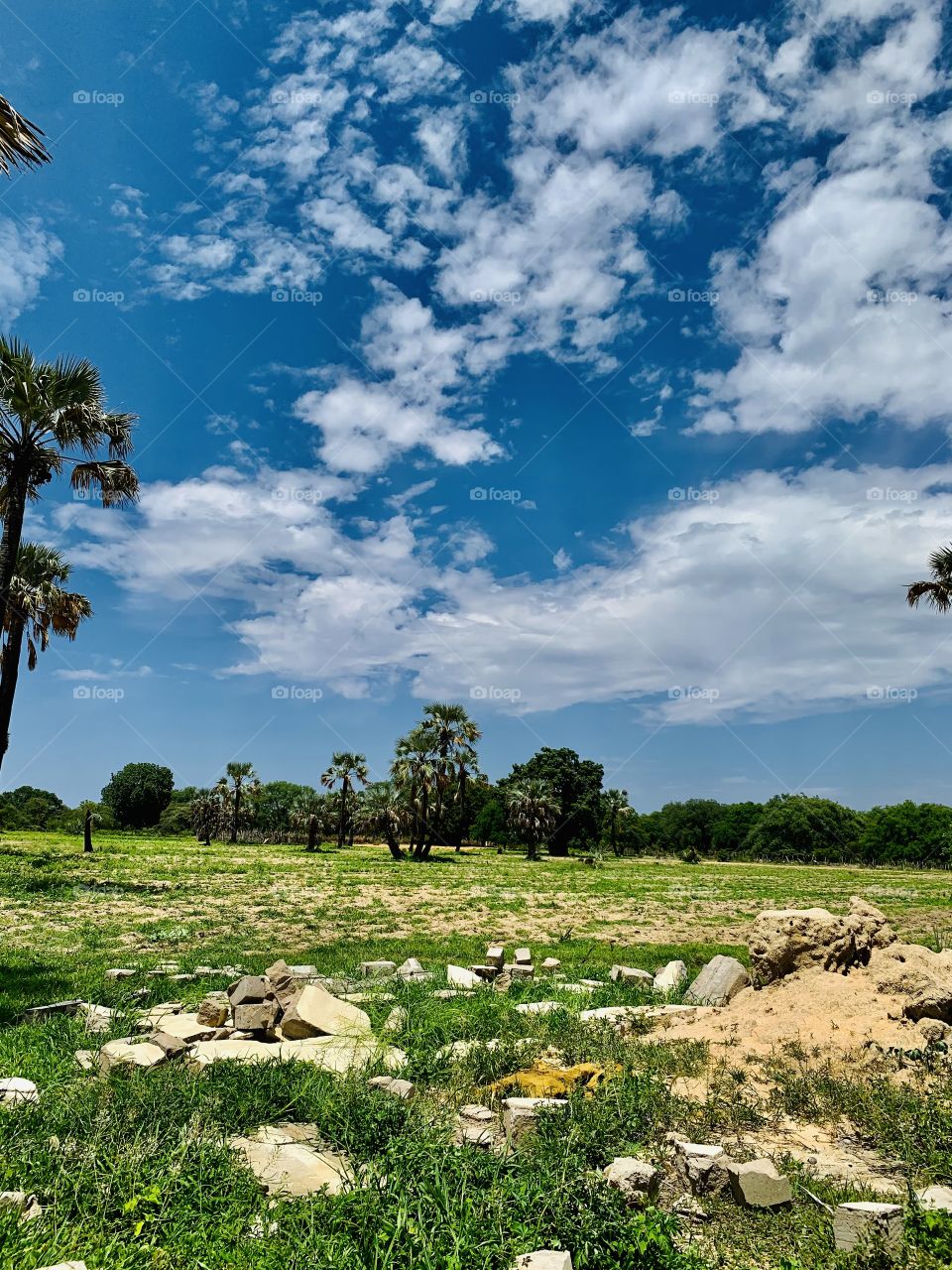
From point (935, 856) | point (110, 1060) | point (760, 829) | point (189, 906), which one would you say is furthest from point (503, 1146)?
point (760, 829)

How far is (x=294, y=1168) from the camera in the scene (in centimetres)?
514

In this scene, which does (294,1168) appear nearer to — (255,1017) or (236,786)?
(255,1017)

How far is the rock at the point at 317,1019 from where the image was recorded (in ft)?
29.0

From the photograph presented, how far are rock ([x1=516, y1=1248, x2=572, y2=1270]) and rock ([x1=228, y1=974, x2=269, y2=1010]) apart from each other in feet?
20.6

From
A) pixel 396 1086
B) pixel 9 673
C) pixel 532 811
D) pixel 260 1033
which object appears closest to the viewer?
pixel 396 1086

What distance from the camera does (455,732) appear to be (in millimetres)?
59625

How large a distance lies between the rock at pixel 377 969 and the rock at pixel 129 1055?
602 centimetres

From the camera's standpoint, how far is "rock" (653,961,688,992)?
1202cm

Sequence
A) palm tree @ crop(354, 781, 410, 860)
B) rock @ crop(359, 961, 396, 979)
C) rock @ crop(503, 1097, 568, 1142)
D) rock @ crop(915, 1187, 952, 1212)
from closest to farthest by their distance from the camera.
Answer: rock @ crop(915, 1187, 952, 1212) < rock @ crop(503, 1097, 568, 1142) < rock @ crop(359, 961, 396, 979) < palm tree @ crop(354, 781, 410, 860)

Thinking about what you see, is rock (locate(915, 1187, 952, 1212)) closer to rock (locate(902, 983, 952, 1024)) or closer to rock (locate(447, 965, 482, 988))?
rock (locate(902, 983, 952, 1024))

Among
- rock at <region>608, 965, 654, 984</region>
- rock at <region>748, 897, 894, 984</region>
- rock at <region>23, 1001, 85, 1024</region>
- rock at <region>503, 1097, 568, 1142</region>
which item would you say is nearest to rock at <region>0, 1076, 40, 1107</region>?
rock at <region>23, 1001, 85, 1024</region>

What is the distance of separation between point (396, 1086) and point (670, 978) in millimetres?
7460

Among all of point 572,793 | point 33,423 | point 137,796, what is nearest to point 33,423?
point 33,423

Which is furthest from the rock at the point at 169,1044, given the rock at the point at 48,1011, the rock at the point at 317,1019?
the rock at the point at 48,1011
